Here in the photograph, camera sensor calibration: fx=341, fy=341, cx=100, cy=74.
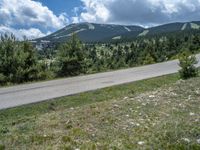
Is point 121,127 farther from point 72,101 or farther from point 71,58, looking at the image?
point 71,58

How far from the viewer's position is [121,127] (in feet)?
23.4

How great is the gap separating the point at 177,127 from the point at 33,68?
63.7 feet

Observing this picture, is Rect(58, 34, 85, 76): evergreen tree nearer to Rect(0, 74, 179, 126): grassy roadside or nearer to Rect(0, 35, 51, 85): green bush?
Rect(0, 35, 51, 85): green bush

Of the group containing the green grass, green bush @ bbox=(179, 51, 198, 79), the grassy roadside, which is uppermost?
green bush @ bbox=(179, 51, 198, 79)

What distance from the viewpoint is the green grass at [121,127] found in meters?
6.22

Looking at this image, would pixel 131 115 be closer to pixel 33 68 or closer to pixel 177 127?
pixel 177 127

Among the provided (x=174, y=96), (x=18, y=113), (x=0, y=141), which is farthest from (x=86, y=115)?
(x=18, y=113)

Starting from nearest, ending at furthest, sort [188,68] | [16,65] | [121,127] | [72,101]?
[121,127] → [72,101] → [188,68] → [16,65]

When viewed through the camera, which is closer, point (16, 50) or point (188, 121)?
point (188, 121)

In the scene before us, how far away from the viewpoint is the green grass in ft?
20.4

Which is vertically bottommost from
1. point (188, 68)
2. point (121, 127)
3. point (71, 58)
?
point (121, 127)

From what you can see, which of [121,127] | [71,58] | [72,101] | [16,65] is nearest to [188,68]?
[72,101]

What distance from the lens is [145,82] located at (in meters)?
17.0

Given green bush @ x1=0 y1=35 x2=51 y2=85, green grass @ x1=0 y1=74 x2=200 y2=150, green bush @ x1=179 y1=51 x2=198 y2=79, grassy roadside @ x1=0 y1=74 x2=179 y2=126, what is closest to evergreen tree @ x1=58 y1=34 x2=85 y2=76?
green bush @ x1=0 y1=35 x2=51 y2=85
